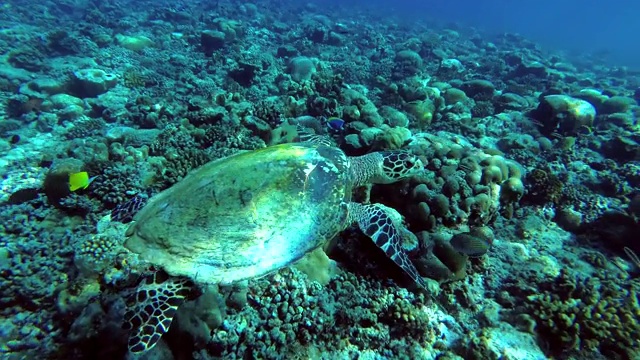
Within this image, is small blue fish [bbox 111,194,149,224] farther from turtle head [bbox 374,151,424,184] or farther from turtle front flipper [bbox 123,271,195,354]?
turtle head [bbox 374,151,424,184]

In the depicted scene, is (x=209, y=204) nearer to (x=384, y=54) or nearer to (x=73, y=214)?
(x=73, y=214)

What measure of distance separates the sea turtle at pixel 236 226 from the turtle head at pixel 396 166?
1.08m

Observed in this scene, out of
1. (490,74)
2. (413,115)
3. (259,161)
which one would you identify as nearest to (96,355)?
(259,161)

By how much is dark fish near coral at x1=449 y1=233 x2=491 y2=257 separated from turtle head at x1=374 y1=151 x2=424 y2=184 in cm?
139

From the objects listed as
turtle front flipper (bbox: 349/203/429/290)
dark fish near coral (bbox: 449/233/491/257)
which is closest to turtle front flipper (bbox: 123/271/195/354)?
turtle front flipper (bbox: 349/203/429/290)

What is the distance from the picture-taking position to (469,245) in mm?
4434

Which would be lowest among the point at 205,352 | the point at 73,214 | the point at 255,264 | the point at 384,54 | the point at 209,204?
the point at 73,214

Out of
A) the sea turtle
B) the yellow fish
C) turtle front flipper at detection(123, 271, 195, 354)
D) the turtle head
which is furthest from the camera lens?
the turtle head

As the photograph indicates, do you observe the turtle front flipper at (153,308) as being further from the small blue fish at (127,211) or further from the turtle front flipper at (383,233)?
the turtle front flipper at (383,233)

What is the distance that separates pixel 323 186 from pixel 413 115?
6.31 meters

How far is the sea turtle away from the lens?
10.1 ft

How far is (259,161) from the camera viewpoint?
12.3ft

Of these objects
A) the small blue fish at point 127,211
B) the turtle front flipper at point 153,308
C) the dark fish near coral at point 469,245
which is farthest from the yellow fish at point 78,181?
the dark fish near coral at point 469,245

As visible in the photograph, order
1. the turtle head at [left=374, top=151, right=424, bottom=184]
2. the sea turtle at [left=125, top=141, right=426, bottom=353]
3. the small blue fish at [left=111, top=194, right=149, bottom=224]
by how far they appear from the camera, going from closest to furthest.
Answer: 1. the sea turtle at [left=125, top=141, right=426, bottom=353]
2. the small blue fish at [left=111, top=194, right=149, bottom=224]
3. the turtle head at [left=374, top=151, right=424, bottom=184]
